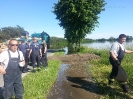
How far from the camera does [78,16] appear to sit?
982 inches

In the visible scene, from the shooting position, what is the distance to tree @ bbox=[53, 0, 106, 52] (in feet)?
83.0

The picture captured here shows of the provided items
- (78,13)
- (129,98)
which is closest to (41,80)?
(129,98)

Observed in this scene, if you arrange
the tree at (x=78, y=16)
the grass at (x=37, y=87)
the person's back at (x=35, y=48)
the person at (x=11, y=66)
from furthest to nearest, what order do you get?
1. the tree at (x=78, y=16)
2. the person's back at (x=35, y=48)
3. the grass at (x=37, y=87)
4. the person at (x=11, y=66)

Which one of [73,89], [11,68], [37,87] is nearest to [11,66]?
[11,68]

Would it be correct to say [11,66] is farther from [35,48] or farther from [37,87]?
[35,48]

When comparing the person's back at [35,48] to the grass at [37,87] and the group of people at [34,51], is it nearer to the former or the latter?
the group of people at [34,51]

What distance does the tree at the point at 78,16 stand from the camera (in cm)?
2530

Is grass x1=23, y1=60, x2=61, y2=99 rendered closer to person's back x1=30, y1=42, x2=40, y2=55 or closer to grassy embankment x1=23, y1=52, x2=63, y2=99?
grassy embankment x1=23, y1=52, x2=63, y2=99

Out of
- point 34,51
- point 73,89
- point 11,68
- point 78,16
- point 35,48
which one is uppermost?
point 78,16

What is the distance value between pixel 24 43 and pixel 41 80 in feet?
12.4

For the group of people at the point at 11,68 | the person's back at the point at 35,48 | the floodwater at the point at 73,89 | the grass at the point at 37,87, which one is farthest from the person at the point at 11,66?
the person's back at the point at 35,48

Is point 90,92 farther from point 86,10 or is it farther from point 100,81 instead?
point 86,10

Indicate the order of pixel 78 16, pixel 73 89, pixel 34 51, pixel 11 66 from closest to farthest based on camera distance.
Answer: pixel 11 66
pixel 73 89
pixel 34 51
pixel 78 16

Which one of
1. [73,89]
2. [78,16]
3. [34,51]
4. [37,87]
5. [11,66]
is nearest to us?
[11,66]
